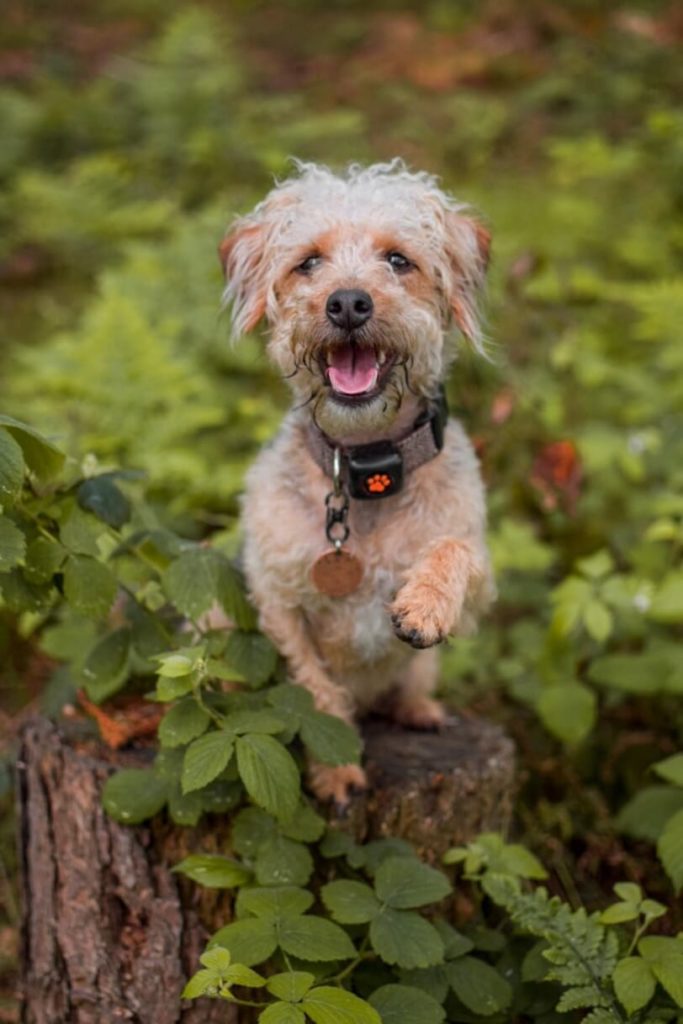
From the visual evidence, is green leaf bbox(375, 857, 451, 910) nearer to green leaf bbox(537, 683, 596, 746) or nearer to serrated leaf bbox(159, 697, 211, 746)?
serrated leaf bbox(159, 697, 211, 746)

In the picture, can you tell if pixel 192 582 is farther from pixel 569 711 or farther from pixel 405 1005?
pixel 569 711

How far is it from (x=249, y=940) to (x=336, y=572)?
109 cm

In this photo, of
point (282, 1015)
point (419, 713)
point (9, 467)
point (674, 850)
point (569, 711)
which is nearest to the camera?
point (282, 1015)

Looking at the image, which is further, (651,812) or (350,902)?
(651,812)

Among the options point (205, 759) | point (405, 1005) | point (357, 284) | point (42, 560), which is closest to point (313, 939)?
point (405, 1005)

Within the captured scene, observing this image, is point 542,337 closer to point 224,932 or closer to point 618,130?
point 224,932

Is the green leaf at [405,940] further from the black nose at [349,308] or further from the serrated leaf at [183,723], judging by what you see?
the black nose at [349,308]

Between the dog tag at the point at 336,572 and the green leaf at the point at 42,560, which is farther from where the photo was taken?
the dog tag at the point at 336,572

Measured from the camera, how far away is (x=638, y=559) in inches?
195

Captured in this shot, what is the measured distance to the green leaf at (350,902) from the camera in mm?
3146

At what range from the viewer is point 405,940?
122 inches

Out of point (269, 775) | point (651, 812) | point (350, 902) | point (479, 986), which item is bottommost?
point (479, 986)

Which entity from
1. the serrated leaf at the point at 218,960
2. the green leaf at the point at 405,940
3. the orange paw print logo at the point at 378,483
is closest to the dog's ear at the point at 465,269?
the orange paw print logo at the point at 378,483

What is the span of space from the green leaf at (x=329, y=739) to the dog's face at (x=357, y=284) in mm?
866
